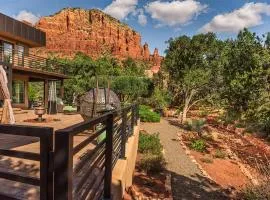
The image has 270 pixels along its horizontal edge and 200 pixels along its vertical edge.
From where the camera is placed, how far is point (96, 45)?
15225cm

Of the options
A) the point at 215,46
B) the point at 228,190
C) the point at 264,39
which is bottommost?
the point at 228,190

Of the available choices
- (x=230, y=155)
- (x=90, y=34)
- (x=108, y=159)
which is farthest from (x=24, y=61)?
(x=90, y=34)

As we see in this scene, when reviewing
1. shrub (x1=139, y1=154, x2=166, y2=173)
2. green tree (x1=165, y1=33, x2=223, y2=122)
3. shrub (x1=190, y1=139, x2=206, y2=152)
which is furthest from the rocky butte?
shrub (x1=139, y1=154, x2=166, y2=173)

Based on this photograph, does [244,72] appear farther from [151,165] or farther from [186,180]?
[151,165]

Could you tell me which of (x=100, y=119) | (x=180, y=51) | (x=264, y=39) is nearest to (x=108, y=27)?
(x=180, y=51)

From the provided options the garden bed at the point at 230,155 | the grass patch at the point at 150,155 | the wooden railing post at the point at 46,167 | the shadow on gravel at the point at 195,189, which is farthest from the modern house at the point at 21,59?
the wooden railing post at the point at 46,167

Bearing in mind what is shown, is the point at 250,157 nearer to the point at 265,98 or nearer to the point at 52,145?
the point at 265,98

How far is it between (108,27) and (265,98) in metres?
162

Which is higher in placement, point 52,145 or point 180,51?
point 180,51

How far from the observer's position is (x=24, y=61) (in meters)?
25.7

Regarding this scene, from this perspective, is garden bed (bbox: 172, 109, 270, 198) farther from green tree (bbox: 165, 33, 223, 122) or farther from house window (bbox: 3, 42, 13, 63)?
house window (bbox: 3, 42, 13, 63)

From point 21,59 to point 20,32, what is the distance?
223 cm

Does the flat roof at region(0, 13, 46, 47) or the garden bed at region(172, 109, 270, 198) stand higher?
the flat roof at region(0, 13, 46, 47)

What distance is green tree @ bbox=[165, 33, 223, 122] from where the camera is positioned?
28.0 m
